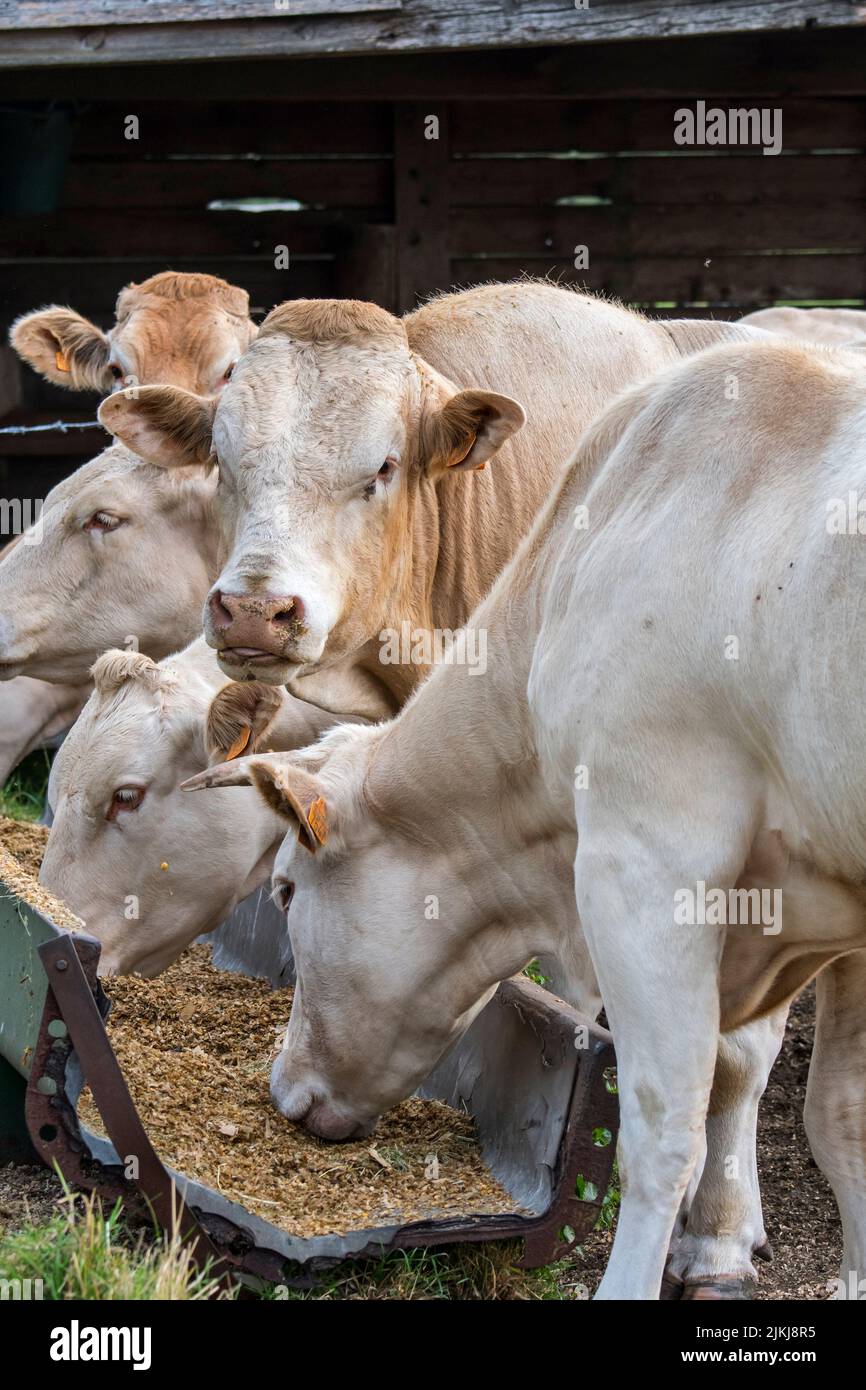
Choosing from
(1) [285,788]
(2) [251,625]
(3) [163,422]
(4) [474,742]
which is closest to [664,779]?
(4) [474,742]

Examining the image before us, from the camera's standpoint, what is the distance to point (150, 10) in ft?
20.3

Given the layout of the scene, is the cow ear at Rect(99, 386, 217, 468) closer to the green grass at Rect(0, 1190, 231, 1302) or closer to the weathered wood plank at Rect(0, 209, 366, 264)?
the green grass at Rect(0, 1190, 231, 1302)

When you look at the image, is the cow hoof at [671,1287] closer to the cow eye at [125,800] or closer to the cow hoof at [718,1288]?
the cow hoof at [718,1288]

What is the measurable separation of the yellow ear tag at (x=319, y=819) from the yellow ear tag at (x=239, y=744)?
32.5 inches

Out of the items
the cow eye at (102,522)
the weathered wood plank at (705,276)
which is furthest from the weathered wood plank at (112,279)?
the cow eye at (102,522)

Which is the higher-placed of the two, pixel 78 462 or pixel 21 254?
pixel 21 254

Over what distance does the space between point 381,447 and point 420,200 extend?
4.79 meters

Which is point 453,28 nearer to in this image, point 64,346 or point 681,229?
point 64,346

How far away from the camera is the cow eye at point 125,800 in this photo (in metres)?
4.58

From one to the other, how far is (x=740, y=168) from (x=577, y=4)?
306 centimetres

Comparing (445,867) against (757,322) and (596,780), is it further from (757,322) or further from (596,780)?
(757,322)

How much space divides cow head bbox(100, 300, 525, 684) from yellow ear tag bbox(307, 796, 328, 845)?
39 cm

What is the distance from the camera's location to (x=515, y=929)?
145 inches

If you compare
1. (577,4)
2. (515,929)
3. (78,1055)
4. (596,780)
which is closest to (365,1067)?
(515,929)
